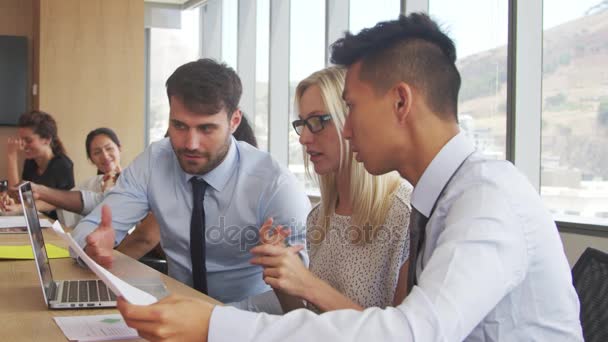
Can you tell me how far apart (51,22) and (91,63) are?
1.82ft

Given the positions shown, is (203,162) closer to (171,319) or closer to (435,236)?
(435,236)

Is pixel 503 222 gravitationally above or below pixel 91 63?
below

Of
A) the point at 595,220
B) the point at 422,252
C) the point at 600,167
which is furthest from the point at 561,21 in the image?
the point at 422,252

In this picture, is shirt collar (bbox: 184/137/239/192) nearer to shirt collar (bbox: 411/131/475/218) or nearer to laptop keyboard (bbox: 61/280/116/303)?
laptop keyboard (bbox: 61/280/116/303)

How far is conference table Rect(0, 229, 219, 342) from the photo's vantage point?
1.56 m

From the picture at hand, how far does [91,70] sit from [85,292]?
5.91 meters

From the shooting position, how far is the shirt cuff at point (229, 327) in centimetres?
102

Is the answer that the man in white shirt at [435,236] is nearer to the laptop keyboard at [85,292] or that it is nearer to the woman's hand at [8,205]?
the laptop keyboard at [85,292]

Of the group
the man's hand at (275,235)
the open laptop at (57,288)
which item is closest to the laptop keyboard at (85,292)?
the open laptop at (57,288)

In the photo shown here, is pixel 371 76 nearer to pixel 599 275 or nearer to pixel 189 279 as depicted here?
pixel 599 275

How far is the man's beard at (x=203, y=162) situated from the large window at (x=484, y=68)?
2.03 m

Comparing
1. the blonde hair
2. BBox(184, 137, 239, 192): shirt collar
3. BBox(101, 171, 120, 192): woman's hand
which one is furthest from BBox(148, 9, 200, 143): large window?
the blonde hair

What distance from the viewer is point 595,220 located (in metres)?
3.81

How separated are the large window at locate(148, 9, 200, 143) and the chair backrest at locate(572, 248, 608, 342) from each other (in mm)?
8206
